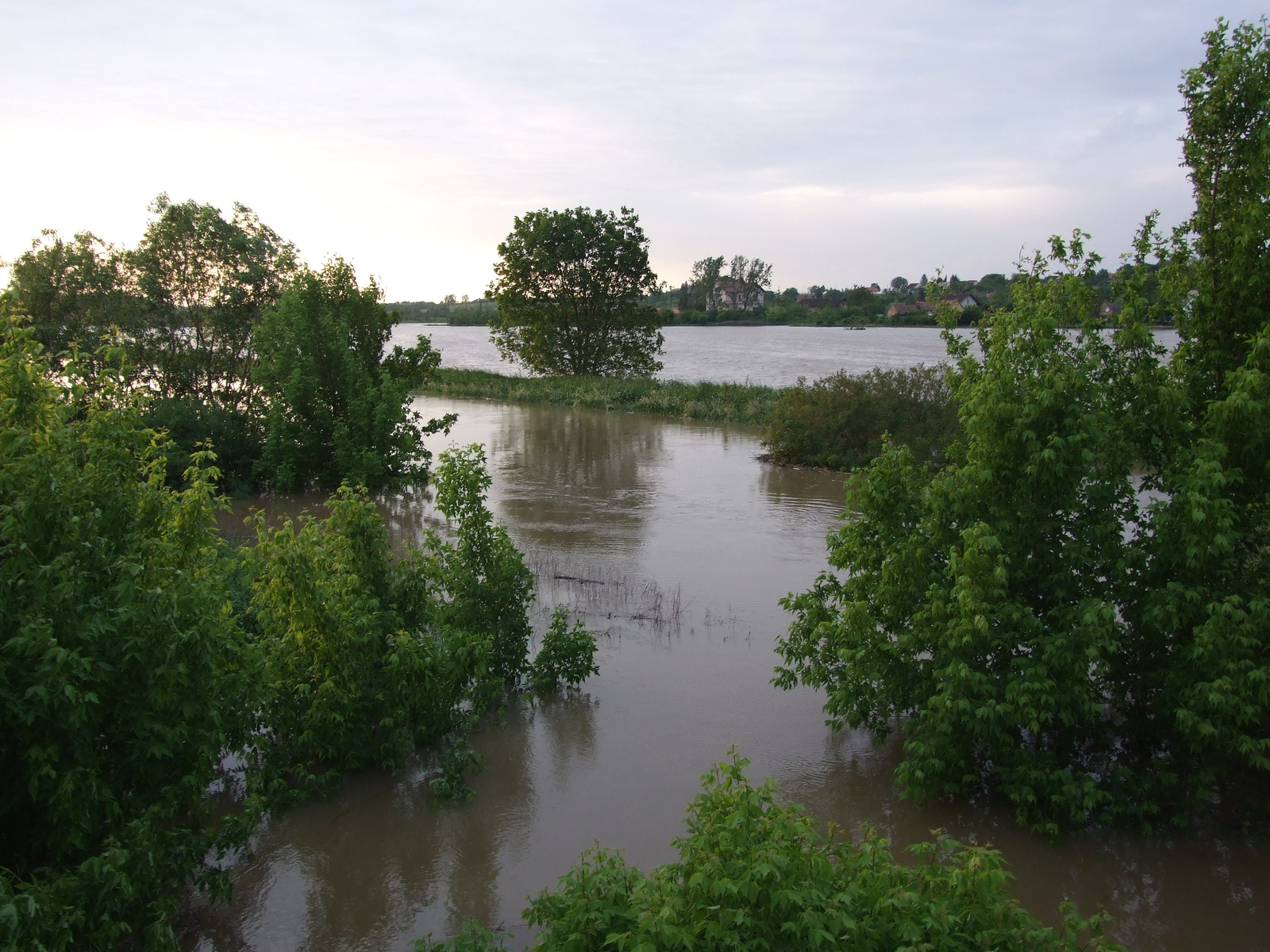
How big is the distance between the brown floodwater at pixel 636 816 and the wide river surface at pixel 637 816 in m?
0.02

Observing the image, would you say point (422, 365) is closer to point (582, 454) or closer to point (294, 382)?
point (294, 382)

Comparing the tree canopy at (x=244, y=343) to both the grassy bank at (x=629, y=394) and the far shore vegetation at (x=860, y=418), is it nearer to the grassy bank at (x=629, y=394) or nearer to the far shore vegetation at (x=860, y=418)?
the far shore vegetation at (x=860, y=418)

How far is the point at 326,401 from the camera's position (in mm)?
18766

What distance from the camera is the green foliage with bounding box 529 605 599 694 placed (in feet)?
29.8

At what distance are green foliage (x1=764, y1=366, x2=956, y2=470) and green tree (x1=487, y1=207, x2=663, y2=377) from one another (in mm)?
19743

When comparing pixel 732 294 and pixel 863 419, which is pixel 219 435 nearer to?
pixel 863 419

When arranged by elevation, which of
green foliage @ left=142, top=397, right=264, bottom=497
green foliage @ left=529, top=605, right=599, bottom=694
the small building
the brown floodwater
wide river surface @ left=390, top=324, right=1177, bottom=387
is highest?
the small building

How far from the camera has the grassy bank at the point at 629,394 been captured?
106ft

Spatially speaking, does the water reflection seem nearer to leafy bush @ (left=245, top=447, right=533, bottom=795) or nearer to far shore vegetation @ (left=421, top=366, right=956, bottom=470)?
far shore vegetation @ (left=421, top=366, right=956, bottom=470)

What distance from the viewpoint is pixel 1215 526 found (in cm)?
627

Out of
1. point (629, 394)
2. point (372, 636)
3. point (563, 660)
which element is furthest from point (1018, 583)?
point (629, 394)

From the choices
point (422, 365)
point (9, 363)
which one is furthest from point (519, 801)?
point (422, 365)

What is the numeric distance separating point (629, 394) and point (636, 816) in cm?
2972

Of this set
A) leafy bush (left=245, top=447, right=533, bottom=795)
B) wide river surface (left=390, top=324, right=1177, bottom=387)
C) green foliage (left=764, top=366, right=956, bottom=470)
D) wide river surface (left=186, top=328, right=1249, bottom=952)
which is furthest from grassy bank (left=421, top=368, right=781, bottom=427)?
leafy bush (left=245, top=447, right=533, bottom=795)
